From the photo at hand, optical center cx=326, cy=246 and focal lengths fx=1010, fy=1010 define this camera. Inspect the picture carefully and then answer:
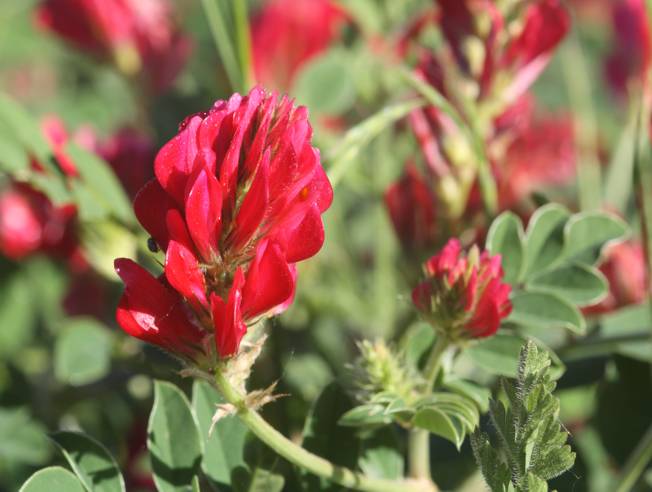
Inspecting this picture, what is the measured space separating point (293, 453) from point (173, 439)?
10 cm

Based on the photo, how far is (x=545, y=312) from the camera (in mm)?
656

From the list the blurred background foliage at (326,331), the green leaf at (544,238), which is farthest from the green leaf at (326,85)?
the green leaf at (544,238)

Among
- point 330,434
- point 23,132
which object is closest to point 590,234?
point 330,434

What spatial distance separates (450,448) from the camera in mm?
722

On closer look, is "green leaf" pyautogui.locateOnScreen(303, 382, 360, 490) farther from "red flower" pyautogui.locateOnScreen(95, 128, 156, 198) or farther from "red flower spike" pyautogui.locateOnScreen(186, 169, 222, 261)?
"red flower" pyautogui.locateOnScreen(95, 128, 156, 198)

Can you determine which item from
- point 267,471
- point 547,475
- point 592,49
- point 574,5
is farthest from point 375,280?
point 574,5

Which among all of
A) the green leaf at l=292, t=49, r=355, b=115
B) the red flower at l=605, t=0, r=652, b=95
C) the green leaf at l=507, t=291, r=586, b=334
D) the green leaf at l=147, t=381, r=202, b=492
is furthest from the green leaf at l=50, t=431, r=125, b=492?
the red flower at l=605, t=0, r=652, b=95

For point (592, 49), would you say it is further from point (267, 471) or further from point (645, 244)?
point (267, 471)

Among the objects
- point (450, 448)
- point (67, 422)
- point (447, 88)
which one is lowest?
point (450, 448)

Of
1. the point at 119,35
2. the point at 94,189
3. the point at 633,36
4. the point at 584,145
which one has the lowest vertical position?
the point at 584,145

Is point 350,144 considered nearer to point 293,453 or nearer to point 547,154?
point 293,453

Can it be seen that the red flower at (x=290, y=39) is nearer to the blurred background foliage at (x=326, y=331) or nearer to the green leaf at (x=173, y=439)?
the blurred background foliage at (x=326, y=331)

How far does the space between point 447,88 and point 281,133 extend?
1.17 feet

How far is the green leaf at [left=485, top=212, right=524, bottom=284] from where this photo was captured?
67cm
